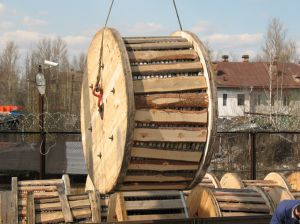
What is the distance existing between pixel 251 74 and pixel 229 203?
48.2m

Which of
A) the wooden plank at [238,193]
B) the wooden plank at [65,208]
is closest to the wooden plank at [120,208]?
the wooden plank at [65,208]

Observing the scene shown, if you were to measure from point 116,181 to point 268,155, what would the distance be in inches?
691

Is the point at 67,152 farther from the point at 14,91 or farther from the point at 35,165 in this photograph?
the point at 14,91

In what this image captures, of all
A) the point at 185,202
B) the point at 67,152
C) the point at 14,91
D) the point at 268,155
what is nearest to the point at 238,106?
the point at 14,91

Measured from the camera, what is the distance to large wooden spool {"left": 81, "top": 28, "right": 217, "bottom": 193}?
4863mm

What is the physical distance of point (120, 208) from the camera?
738 centimetres

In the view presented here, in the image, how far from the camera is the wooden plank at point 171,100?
4.87 m

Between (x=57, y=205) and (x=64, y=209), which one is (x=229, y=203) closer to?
(x=64, y=209)

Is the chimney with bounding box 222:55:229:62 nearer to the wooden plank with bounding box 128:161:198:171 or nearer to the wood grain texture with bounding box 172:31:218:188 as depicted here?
the wood grain texture with bounding box 172:31:218:188

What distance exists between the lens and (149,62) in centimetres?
508

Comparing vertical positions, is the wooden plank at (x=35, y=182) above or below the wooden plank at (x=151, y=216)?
above

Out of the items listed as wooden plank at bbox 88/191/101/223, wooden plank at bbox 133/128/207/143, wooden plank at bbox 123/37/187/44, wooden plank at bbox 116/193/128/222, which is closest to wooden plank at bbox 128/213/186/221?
wooden plank at bbox 116/193/128/222

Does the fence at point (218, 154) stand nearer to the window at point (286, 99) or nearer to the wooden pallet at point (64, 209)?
the wooden pallet at point (64, 209)

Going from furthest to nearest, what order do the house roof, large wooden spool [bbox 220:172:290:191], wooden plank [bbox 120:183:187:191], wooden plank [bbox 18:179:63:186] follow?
the house roof → large wooden spool [bbox 220:172:290:191] → wooden plank [bbox 18:179:63:186] → wooden plank [bbox 120:183:187:191]
